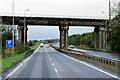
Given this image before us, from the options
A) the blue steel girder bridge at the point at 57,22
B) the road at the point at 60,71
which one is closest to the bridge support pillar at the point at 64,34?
the blue steel girder bridge at the point at 57,22

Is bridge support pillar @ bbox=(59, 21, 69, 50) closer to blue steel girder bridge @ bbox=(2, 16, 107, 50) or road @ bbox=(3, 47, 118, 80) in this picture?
blue steel girder bridge @ bbox=(2, 16, 107, 50)

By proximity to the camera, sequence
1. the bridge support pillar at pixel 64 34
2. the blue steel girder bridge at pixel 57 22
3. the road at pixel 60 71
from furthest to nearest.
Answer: the bridge support pillar at pixel 64 34 → the blue steel girder bridge at pixel 57 22 → the road at pixel 60 71

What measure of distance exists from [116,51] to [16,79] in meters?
48.3

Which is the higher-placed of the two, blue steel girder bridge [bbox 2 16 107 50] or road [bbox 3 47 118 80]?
blue steel girder bridge [bbox 2 16 107 50]

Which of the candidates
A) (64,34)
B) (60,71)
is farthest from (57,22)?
(60,71)

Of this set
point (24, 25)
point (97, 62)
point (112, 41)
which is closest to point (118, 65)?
point (97, 62)

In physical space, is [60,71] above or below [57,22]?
below

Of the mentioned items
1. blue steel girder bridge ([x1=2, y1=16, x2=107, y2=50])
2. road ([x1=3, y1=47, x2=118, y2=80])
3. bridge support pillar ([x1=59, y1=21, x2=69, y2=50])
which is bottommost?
road ([x1=3, y1=47, x2=118, y2=80])

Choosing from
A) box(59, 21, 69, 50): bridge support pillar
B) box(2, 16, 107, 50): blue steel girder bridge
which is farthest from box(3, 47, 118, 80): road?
box(59, 21, 69, 50): bridge support pillar

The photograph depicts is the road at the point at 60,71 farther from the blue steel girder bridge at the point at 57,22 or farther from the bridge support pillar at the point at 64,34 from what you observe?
the bridge support pillar at the point at 64,34

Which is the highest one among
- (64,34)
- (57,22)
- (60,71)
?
(57,22)

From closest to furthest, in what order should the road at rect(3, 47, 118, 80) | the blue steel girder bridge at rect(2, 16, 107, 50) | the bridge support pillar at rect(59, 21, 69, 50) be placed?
the road at rect(3, 47, 118, 80)
the blue steel girder bridge at rect(2, 16, 107, 50)
the bridge support pillar at rect(59, 21, 69, 50)

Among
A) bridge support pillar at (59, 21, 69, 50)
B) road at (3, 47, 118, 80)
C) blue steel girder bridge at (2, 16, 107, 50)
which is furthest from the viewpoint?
bridge support pillar at (59, 21, 69, 50)

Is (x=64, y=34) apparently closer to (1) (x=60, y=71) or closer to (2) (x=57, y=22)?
(2) (x=57, y=22)
